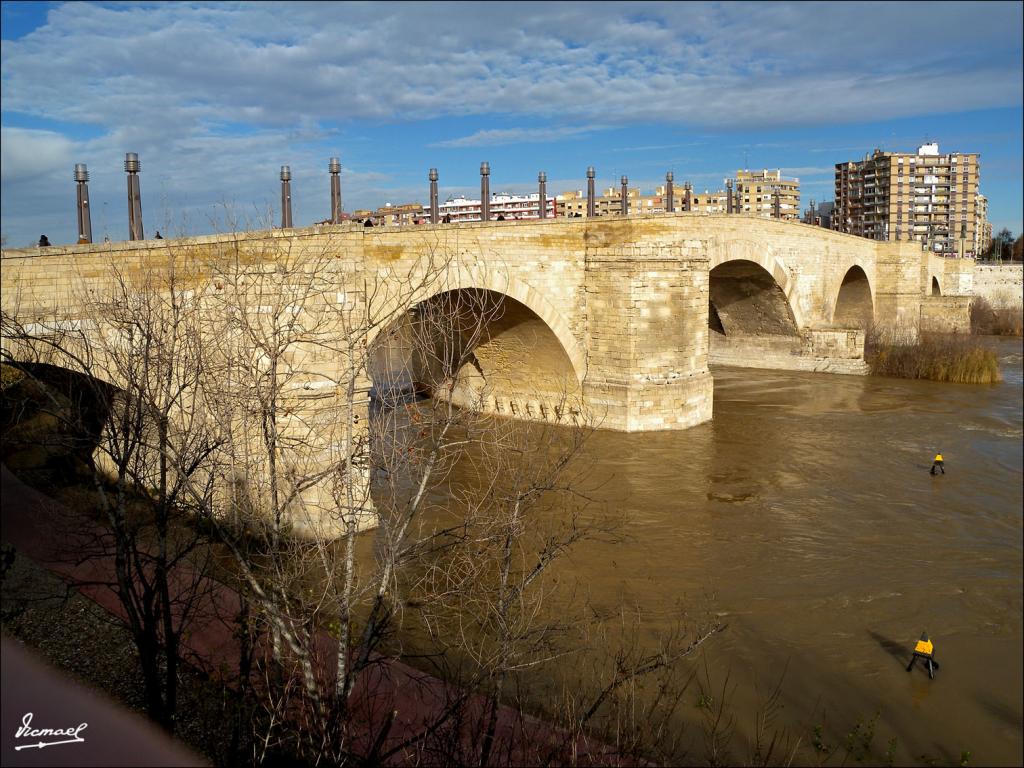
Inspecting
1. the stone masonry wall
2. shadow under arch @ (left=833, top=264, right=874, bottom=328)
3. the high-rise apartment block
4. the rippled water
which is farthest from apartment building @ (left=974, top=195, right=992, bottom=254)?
the rippled water

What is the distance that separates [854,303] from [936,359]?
10.9 metres

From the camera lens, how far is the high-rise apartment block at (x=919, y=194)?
69062mm

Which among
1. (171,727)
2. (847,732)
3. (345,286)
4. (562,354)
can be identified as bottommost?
(847,732)

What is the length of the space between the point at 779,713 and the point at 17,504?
9253 mm

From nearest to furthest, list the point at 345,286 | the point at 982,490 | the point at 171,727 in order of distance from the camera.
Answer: the point at 171,727 → the point at 345,286 → the point at 982,490

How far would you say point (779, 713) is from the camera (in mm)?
6602

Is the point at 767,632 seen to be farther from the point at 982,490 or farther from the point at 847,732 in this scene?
the point at 982,490

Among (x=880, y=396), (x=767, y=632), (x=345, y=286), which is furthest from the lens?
(x=880, y=396)

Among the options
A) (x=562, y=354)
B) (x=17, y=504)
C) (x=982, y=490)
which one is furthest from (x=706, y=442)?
(x=17, y=504)

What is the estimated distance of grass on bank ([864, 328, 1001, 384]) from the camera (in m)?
22.7

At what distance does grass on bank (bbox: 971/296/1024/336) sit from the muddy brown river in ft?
76.8

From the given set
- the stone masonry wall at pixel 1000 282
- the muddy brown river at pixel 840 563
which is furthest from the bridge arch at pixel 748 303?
the stone masonry wall at pixel 1000 282

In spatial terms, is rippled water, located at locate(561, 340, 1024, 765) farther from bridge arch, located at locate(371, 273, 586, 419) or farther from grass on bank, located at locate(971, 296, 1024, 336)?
grass on bank, located at locate(971, 296, 1024, 336)

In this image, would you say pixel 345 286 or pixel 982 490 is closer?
pixel 345 286
